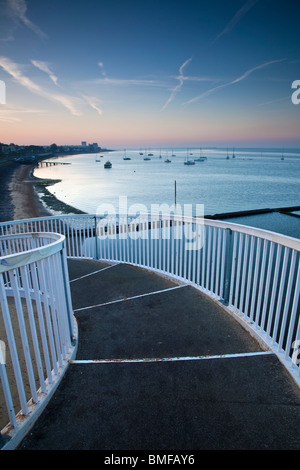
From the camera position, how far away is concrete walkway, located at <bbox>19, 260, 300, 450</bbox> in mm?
1837

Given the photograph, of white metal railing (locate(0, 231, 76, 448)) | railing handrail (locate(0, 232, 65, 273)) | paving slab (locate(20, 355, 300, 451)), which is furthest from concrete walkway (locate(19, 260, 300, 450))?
railing handrail (locate(0, 232, 65, 273))

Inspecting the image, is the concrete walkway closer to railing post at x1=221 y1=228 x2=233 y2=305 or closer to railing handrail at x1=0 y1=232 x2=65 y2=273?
railing post at x1=221 y1=228 x2=233 y2=305

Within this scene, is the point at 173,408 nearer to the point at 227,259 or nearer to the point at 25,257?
the point at 25,257

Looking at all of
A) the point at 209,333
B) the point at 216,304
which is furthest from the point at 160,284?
the point at 209,333

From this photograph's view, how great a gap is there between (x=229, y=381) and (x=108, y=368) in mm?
1098

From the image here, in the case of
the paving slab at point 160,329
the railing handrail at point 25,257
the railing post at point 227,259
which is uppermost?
the railing handrail at point 25,257

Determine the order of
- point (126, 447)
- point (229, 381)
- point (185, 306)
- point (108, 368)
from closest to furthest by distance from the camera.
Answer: point (126, 447), point (229, 381), point (108, 368), point (185, 306)

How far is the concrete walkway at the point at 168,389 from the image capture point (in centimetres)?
184

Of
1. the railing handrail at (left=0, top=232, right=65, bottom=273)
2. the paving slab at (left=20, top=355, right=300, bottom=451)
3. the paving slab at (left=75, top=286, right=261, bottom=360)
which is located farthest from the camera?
the paving slab at (left=75, top=286, right=261, bottom=360)

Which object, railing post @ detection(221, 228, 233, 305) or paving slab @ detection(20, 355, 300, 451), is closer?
paving slab @ detection(20, 355, 300, 451)

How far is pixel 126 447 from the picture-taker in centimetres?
176

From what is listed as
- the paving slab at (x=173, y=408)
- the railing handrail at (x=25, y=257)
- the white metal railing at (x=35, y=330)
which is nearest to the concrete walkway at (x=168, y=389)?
the paving slab at (x=173, y=408)

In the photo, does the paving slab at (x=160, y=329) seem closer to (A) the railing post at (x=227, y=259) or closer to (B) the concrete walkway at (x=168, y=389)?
(B) the concrete walkway at (x=168, y=389)
